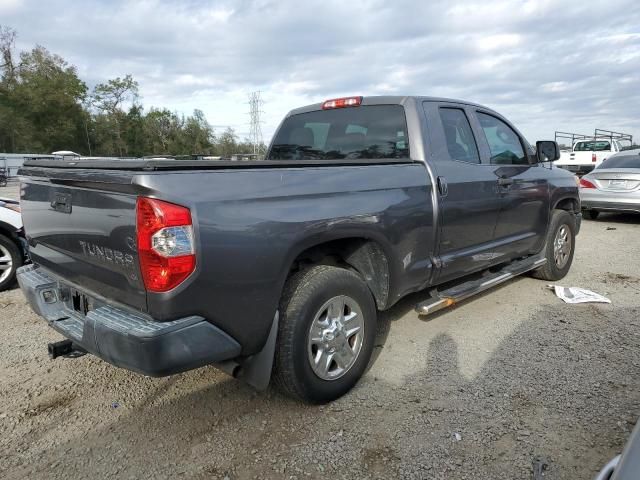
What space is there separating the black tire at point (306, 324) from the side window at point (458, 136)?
61.4 inches

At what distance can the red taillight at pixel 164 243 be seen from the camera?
2119mm

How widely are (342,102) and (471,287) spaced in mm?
1919

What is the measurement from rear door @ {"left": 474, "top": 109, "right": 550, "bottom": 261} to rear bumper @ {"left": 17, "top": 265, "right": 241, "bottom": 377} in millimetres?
2946

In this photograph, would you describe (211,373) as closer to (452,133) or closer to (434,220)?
(434,220)

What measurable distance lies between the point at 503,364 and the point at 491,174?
5.29ft

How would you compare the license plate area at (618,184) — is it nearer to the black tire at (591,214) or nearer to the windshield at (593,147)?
the black tire at (591,214)

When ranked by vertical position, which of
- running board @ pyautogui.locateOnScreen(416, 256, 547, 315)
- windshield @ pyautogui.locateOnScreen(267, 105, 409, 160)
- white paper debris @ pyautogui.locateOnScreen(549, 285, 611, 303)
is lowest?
white paper debris @ pyautogui.locateOnScreen(549, 285, 611, 303)

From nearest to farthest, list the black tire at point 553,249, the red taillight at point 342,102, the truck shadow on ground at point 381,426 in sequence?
the truck shadow on ground at point 381,426 → the red taillight at point 342,102 → the black tire at point 553,249

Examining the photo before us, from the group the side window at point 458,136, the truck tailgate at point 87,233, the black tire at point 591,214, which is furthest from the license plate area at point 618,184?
the truck tailgate at point 87,233

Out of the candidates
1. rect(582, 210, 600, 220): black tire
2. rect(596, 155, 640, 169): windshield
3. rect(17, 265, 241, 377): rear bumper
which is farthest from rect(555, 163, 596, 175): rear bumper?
rect(17, 265, 241, 377): rear bumper

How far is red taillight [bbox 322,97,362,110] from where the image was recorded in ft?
13.3

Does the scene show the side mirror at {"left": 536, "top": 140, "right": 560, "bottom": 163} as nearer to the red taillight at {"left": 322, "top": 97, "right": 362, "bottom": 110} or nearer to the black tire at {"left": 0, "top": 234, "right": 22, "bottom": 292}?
the red taillight at {"left": 322, "top": 97, "right": 362, "bottom": 110}

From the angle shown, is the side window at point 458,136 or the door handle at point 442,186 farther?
the side window at point 458,136

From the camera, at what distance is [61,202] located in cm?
263
